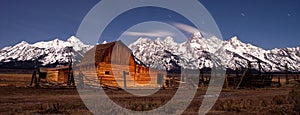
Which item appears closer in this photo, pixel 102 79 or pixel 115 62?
pixel 102 79

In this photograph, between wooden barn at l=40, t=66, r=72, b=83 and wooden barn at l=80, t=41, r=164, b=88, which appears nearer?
wooden barn at l=80, t=41, r=164, b=88

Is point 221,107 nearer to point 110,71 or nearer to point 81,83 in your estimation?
point 81,83

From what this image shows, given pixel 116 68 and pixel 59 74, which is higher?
pixel 116 68

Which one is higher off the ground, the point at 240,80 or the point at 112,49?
the point at 112,49

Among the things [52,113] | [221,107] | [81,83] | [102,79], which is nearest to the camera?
[52,113]

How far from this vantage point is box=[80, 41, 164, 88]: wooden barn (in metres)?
43.3

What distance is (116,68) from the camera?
46.1 m

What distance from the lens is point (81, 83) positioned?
38656mm

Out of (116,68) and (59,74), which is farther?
(59,74)

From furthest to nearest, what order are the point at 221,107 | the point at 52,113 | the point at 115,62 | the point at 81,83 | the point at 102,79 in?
the point at 115,62 → the point at 102,79 → the point at 81,83 → the point at 221,107 → the point at 52,113

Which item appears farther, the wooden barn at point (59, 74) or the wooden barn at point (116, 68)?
the wooden barn at point (59, 74)

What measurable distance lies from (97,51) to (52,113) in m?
35.4

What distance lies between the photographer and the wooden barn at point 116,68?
43.3 meters

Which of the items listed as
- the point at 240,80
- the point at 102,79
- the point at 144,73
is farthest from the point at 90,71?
the point at 240,80
